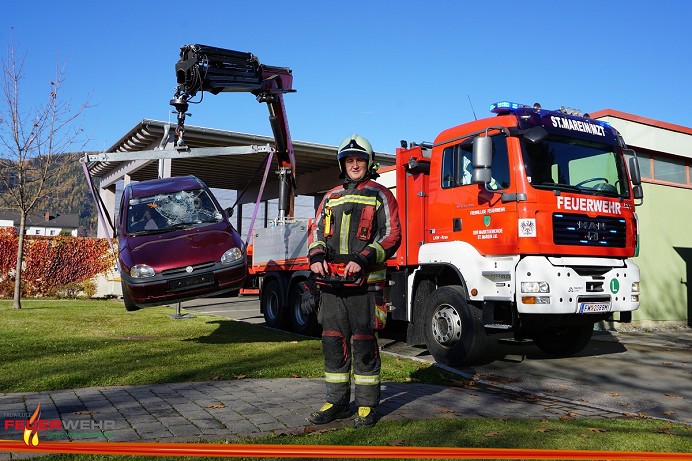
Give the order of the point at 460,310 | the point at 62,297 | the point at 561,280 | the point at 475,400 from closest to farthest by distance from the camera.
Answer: the point at 475,400, the point at 561,280, the point at 460,310, the point at 62,297

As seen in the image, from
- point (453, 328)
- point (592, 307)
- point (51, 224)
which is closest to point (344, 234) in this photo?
point (453, 328)

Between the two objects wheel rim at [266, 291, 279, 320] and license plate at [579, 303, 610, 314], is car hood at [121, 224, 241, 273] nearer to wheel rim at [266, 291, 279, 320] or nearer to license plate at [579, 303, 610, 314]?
wheel rim at [266, 291, 279, 320]

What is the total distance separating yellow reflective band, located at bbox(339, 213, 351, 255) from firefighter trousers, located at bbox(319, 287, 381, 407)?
315 mm

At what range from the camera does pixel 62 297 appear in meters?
21.1

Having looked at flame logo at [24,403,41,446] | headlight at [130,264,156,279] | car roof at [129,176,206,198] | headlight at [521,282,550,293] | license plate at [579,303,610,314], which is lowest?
flame logo at [24,403,41,446]

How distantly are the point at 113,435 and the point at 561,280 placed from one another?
544 centimetres

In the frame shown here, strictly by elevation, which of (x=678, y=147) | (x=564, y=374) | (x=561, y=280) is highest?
(x=678, y=147)

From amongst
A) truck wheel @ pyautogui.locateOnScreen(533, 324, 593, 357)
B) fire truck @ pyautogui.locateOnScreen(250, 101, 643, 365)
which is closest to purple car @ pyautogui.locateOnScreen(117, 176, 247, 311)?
fire truck @ pyautogui.locateOnScreen(250, 101, 643, 365)

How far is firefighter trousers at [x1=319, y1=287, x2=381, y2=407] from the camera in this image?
452 centimetres

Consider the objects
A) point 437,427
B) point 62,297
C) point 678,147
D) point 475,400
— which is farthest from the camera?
point 62,297

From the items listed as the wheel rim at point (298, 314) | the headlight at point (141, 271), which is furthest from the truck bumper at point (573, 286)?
the wheel rim at point (298, 314)

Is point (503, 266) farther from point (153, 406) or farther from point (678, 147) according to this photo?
point (678, 147)

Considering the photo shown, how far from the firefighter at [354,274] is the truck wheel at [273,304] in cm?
707

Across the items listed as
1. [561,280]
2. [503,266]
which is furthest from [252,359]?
[561,280]
